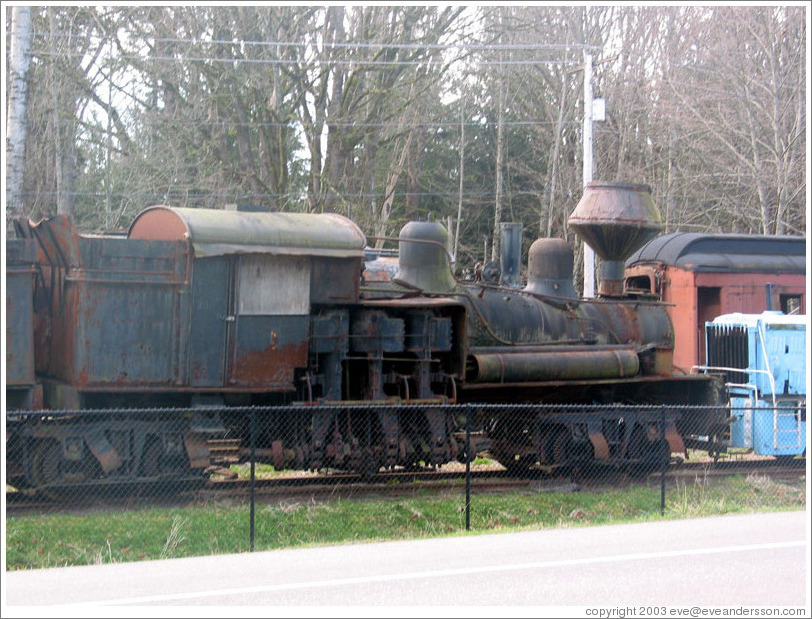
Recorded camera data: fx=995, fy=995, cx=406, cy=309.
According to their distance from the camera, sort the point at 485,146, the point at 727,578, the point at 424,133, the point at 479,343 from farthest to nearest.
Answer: the point at 485,146 < the point at 424,133 < the point at 479,343 < the point at 727,578

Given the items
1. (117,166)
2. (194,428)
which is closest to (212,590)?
(194,428)

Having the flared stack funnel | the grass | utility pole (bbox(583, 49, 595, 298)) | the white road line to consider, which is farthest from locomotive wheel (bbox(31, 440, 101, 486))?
utility pole (bbox(583, 49, 595, 298))

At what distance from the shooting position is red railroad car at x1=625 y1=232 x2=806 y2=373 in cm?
1695

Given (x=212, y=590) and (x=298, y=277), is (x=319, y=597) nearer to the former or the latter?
(x=212, y=590)

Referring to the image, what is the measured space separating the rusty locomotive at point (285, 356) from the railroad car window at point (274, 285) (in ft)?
0.06

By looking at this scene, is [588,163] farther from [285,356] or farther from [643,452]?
[285,356]

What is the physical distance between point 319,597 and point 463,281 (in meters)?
7.14

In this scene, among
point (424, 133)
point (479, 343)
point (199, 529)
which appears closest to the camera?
point (199, 529)

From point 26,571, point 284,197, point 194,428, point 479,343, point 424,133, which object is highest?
point 424,133

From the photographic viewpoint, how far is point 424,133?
3416 cm

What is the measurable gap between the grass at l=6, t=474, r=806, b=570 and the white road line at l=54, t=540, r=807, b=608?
1867 millimetres

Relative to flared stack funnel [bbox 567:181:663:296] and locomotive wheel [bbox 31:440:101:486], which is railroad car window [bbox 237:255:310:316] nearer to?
locomotive wheel [bbox 31:440:101:486]

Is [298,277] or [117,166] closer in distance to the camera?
[298,277]

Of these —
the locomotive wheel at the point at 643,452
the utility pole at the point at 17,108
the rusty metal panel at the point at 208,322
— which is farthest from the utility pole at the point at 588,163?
the utility pole at the point at 17,108
